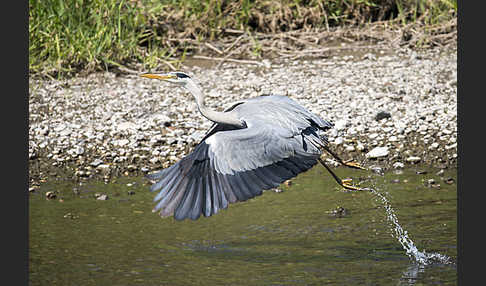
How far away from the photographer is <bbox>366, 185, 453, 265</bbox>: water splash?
195 inches

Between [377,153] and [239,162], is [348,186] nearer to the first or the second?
[377,153]

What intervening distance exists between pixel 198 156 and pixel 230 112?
92 centimetres

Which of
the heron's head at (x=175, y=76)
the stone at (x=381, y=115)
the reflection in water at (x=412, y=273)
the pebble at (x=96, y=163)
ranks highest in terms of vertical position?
the heron's head at (x=175, y=76)

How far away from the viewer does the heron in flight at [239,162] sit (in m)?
4.61

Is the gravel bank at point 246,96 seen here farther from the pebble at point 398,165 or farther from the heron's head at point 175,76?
the heron's head at point 175,76

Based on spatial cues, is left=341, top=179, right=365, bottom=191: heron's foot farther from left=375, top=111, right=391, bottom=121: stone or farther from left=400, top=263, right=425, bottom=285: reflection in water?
left=375, top=111, right=391, bottom=121: stone

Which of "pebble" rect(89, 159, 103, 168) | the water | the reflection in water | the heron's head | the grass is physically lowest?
"pebble" rect(89, 159, 103, 168)

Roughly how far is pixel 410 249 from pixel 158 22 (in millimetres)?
5893

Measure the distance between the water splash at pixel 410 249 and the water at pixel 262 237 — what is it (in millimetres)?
12

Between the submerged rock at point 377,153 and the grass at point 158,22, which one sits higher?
the grass at point 158,22

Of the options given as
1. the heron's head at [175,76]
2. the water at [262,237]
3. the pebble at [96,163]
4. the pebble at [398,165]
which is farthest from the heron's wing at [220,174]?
the pebble at [96,163]

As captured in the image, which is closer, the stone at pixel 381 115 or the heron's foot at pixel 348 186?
the heron's foot at pixel 348 186

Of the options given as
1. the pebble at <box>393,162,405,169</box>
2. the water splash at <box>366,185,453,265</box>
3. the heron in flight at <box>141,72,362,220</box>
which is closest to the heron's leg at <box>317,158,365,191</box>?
the water splash at <box>366,185,453,265</box>

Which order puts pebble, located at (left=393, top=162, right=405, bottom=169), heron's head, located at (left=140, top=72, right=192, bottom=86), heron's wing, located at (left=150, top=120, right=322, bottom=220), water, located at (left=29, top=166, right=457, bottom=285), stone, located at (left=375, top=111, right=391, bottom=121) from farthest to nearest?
stone, located at (left=375, top=111, right=391, bottom=121) < pebble, located at (left=393, top=162, right=405, bottom=169) < heron's head, located at (left=140, top=72, right=192, bottom=86) < water, located at (left=29, top=166, right=457, bottom=285) < heron's wing, located at (left=150, top=120, right=322, bottom=220)
